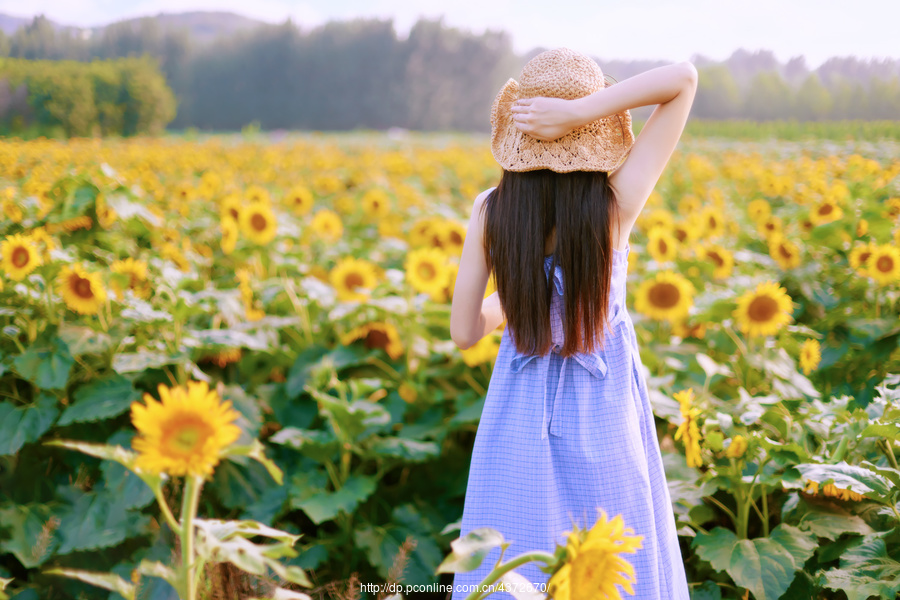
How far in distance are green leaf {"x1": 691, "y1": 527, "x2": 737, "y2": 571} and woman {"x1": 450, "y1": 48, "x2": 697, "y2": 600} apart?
15 cm

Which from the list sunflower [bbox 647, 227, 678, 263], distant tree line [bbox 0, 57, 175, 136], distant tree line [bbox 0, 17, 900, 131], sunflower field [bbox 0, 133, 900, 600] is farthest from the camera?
distant tree line [bbox 0, 17, 900, 131]

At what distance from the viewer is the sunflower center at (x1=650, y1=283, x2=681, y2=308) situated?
247 centimetres

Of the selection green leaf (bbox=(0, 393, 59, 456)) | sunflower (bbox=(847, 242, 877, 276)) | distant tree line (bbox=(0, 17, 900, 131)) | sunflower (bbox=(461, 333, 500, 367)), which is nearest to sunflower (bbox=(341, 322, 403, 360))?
sunflower (bbox=(461, 333, 500, 367))

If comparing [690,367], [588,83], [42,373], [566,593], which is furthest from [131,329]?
[690,367]

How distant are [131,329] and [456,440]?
1257 mm

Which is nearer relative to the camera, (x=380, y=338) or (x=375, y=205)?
(x=380, y=338)

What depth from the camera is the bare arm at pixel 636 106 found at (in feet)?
3.72

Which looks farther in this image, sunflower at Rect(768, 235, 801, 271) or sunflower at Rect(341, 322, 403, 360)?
sunflower at Rect(768, 235, 801, 271)

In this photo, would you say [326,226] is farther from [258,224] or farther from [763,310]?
[763,310]

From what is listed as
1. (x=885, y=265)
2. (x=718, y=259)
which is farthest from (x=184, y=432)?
(x=718, y=259)

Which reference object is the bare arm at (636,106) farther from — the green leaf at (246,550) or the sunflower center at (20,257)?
the sunflower center at (20,257)

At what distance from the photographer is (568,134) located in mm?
1184

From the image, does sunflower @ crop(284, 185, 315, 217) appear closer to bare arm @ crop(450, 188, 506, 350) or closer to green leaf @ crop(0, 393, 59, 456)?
green leaf @ crop(0, 393, 59, 456)

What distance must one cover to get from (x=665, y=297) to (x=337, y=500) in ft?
5.09
